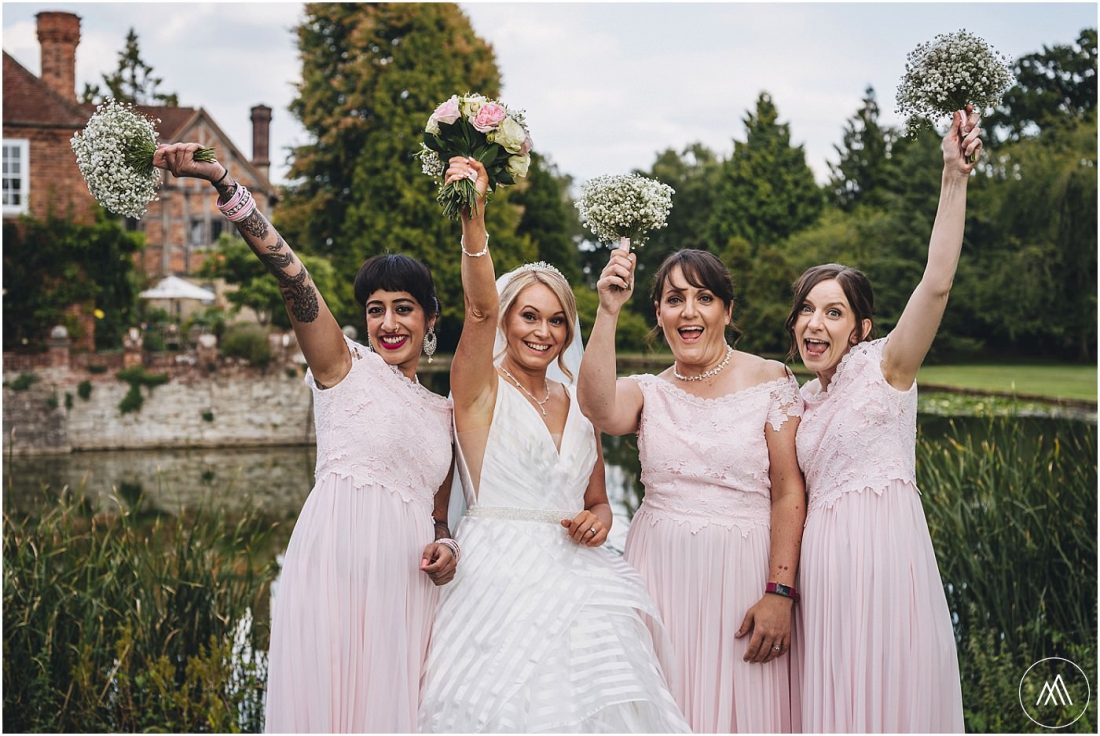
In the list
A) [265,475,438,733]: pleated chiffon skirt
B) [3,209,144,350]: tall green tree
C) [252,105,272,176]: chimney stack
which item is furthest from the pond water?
[252,105,272,176]: chimney stack

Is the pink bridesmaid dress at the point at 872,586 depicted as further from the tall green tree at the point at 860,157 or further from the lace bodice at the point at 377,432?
the tall green tree at the point at 860,157

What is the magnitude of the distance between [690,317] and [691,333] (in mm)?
64

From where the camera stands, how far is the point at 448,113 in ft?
10.5

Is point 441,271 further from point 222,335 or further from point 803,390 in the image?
point 803,390

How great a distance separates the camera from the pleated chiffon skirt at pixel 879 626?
3.32 meters

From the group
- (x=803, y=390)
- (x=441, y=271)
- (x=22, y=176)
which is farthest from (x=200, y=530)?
(x=441, y=271)

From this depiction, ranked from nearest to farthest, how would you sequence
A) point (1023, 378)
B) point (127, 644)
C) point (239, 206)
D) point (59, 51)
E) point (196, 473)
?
point (239, 206)
point (127, 644)
point (196, 473)
point (59, 51)
point (1023, 378)

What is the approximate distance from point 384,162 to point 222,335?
32.1 ft

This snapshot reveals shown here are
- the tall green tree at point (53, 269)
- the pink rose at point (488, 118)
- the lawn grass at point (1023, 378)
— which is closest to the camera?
the pink rose at point (488, 118)

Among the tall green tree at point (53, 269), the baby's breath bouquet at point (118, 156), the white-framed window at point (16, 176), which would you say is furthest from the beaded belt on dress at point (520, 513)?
the white-framed window at point (16, 176)

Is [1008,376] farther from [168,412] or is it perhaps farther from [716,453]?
[716,453]

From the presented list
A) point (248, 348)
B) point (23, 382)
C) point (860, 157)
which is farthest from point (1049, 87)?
point (23, 382)

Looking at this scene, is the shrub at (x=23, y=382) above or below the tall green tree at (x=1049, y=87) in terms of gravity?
below

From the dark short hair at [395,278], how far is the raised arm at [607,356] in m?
0.57
